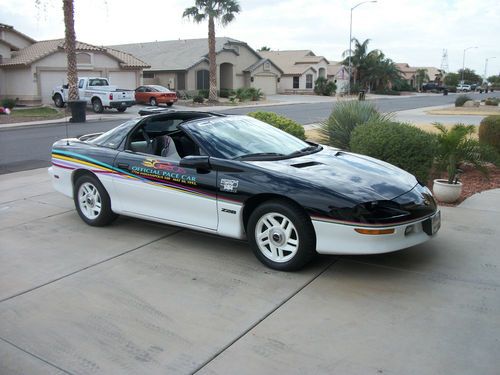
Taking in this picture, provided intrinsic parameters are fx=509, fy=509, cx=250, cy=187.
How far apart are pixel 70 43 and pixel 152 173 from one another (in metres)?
22.7

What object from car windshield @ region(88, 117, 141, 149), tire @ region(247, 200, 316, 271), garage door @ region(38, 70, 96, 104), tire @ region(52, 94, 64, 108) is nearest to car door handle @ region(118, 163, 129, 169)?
car windshield @ region(88, 117, 141, 149)

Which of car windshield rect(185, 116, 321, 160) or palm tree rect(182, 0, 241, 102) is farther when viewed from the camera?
palm tree rect(182, 0, 241, 102)

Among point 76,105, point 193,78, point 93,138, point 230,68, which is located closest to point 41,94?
point 76,105

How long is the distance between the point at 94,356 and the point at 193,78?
4523cm

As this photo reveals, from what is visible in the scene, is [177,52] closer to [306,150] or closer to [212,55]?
[212,55]

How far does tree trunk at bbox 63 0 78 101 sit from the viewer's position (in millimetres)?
24750

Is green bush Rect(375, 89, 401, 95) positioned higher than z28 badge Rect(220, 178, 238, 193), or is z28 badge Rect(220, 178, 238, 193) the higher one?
green bush Rect(375, 89, 401, 95)

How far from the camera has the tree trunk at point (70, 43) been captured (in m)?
24.8

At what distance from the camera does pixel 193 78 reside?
4697cm

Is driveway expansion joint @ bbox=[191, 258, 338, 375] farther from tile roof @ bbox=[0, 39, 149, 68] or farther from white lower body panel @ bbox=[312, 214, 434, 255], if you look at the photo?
tile roof @ bbox=[0, 39, 149, 68]

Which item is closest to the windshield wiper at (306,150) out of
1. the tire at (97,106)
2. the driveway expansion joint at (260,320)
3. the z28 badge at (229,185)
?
the z28 badge at (229,185)

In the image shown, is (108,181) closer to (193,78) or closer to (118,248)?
(118,248)

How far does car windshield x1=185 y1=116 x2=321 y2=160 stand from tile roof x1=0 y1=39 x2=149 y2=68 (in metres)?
30.5

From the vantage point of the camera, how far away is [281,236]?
15.2ft
